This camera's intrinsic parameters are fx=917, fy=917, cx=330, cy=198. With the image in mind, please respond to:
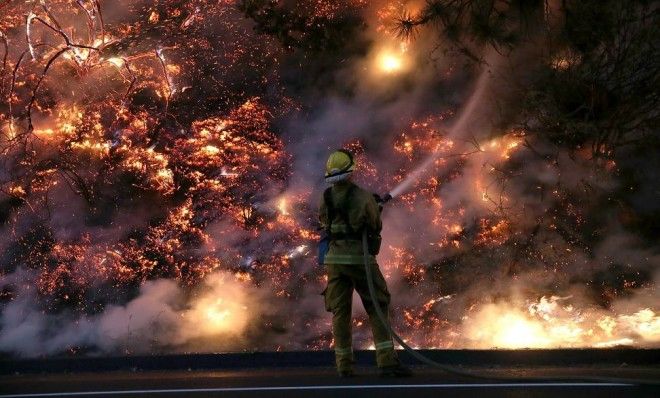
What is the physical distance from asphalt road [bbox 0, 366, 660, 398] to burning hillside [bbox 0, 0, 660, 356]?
59.5 inches

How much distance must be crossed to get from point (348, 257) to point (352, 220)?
0.33 m

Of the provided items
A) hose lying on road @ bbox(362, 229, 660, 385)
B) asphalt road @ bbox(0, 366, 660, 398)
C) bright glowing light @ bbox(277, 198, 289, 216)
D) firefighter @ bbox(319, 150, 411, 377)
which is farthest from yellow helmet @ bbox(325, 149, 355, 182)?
bright glowing light @ bbox(277, 198, 289, 216)

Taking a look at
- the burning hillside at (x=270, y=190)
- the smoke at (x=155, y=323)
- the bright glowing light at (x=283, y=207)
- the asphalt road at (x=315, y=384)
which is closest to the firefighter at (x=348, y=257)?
the asphalt road at (x=315, y=384)

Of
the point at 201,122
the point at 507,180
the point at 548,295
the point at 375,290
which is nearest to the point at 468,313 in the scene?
the point at 548,295

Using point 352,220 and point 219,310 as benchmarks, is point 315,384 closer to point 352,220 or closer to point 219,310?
point 352,220

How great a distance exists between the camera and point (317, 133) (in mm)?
12031

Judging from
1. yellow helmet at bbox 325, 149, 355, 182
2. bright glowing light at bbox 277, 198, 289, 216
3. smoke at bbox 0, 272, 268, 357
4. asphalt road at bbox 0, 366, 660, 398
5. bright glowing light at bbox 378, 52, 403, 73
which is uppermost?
bright glowing light at bbox 378, 52, 403, 73

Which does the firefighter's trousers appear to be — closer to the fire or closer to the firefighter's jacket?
the firefighter's jacket

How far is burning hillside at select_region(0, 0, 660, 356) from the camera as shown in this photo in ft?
34.3

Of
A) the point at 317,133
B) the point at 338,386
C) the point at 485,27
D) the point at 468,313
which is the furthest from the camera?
the point at 317,133

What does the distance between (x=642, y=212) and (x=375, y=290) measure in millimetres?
4555

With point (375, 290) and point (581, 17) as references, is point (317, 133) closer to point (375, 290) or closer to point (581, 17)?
point (581, 17)

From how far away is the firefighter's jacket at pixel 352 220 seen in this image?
7.86 metres

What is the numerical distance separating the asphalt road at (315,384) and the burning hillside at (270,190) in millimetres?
1512
